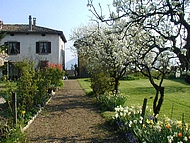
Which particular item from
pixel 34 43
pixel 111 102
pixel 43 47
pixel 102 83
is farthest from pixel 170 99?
pixel 34 43

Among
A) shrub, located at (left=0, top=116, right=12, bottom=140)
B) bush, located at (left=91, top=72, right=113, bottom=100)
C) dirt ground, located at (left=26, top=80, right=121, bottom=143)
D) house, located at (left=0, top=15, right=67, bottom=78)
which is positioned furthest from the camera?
house, located at (left=0, top=15, right=67, bottom=78)

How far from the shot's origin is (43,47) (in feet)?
117

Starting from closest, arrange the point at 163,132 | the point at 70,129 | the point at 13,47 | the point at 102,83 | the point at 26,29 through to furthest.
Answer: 1. the point at 163,132
2. the point at 70,129
3. the point at 102,83
4. the point at 13,47
5. the point at 26,29

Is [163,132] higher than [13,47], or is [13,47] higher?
[13,47]

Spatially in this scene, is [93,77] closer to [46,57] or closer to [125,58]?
[125,58]

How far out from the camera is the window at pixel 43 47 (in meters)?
35.4

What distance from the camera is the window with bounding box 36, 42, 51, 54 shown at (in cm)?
3541

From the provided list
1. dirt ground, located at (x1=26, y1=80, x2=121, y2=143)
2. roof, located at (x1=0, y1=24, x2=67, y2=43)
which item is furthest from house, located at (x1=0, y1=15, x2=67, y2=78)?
dirt ground, located at (x1=26, y1=80, x2=121, y2=143)

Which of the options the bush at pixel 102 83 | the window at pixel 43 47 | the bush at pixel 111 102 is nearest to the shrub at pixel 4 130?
the bush at pixel 111 102

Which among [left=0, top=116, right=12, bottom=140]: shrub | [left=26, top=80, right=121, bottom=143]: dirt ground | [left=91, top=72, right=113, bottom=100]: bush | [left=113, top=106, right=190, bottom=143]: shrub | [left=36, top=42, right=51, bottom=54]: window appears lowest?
[left=26, top=80, right=121, bottom=143]: dirt ground

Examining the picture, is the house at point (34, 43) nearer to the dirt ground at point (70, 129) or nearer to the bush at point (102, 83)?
the bush at point (102, 83)

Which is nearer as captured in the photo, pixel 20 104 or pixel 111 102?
pixel 20 104

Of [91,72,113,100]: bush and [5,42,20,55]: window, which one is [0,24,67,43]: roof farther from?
[91,72,113,100]: bush

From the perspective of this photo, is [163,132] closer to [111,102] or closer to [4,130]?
[4,130]
